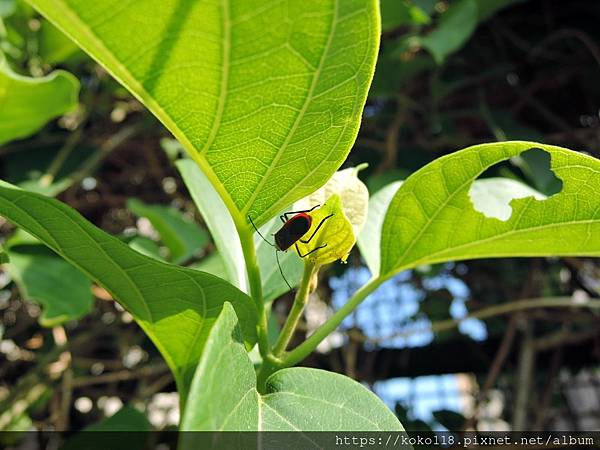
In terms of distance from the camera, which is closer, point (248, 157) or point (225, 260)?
point (248, 157)

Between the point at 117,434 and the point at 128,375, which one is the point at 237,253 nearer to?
the point at 117,434

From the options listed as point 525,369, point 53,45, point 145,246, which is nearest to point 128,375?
point 145,246

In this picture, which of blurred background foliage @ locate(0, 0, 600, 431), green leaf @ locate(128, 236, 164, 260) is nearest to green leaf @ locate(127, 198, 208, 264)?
blurred background foliage @ locate(0, 0, 600, 431)

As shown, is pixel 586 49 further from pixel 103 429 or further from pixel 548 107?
pixel 103 429

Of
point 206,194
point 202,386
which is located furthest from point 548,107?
point 202,386

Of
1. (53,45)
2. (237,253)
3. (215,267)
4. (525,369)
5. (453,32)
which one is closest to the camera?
(237,253)

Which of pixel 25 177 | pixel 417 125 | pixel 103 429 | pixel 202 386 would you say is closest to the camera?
pixel 202 386

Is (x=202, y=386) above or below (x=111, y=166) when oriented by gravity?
above

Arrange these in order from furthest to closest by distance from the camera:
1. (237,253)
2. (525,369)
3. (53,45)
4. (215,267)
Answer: (525,369)
(53,45)
(215,267)
(237,253)

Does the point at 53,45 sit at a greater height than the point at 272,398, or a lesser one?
greater
